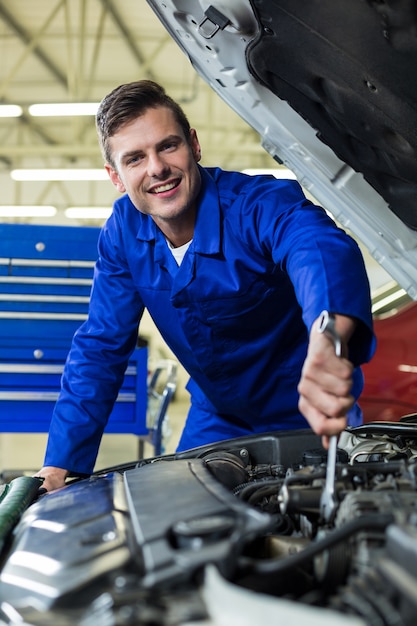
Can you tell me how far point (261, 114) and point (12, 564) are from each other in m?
1.26

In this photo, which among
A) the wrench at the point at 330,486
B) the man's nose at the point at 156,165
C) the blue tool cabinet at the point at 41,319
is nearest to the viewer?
the wrench at the point at 330,486

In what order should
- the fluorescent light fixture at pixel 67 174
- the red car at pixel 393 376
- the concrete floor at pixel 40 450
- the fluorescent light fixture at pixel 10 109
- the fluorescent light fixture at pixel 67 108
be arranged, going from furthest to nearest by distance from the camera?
the fluorescent light fixture at pixel 67 174 → the fluorescent light fixture at pixel 10 109 → the fluorescent light fixture at pixel 67 108 → the concrete floor at pixel 40 450 → the red car at pixel 393 376

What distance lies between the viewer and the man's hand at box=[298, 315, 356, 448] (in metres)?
0.94

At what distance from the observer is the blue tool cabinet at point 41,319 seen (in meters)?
3.07

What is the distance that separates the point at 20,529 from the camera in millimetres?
993

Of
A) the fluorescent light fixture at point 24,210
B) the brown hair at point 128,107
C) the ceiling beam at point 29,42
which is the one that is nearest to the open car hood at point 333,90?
the brown hair at point 128,107

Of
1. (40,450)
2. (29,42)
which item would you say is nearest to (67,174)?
(29,42)

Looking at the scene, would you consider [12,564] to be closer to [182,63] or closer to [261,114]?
[261,114]

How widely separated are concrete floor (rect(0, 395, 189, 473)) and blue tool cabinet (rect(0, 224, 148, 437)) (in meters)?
1.52

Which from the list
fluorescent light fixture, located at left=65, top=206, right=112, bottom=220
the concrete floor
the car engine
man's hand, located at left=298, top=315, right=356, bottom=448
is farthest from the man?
fluorescent light fixture, located at left=65, top=206, right=112, bottom=220

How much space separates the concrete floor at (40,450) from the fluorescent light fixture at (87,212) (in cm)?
522

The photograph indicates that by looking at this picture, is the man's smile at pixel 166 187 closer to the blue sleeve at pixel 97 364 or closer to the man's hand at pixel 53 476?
the blue sleeve at pixel 97 364

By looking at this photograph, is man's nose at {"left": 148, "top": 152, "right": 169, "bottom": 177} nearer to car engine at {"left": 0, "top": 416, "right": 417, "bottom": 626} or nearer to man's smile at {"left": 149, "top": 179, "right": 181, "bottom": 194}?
man's smile at {"left": 149, "top": 179, "right": 181, "bottom": 194}

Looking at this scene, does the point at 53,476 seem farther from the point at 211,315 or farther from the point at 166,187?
the point at 166,187
